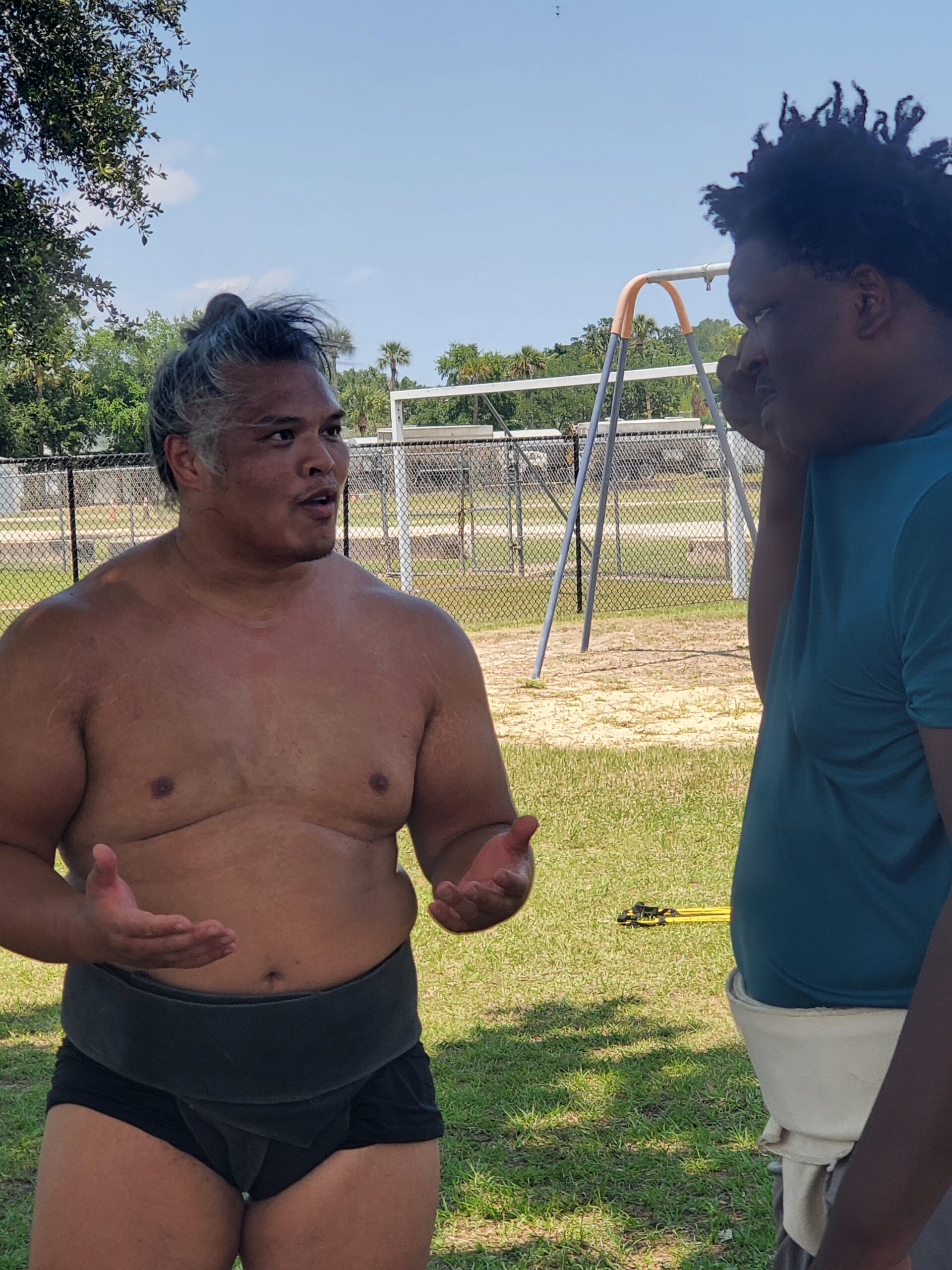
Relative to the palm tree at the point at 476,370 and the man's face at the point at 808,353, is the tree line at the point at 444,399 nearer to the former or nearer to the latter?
the palm tree at the point at 476,370

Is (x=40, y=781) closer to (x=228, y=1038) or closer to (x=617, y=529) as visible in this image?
(x=228, y=1038)

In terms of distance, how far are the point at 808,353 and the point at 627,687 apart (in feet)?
31.8

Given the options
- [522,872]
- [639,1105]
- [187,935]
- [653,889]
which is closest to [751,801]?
[522,872]

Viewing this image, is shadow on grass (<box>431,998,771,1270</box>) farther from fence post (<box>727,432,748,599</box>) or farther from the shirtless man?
fence post (<box>727,432,748,599</box>)

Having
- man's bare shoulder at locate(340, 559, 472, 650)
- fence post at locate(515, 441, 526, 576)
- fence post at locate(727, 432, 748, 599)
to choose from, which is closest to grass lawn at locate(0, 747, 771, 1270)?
man's bare shoulder at locate(340, 559, 472, 650)

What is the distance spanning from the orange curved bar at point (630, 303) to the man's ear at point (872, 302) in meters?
9.18

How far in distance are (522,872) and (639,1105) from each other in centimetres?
237

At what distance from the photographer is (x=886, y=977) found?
1.33 m

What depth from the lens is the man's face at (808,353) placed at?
131 cm

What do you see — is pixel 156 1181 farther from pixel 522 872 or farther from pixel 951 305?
pixel 951 305

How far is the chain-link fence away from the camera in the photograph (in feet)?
52.2

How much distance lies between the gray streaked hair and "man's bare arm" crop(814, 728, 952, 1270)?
1290 mm

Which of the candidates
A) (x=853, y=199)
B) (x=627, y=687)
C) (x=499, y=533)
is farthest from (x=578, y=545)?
(x=853, y=199)

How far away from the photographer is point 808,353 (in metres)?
1.32
